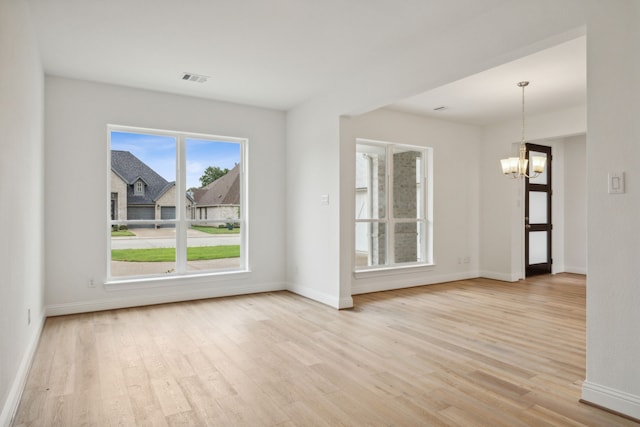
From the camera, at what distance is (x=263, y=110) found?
6.01 m

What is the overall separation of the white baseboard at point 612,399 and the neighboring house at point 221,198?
470 centimetres

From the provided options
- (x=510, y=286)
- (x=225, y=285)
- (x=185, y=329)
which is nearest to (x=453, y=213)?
(x=510, y=286)

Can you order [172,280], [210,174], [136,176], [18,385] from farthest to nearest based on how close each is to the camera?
1. [210,174]
2. [172,280]
3. [136,176]
4. [18,385]

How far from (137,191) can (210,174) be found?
102cm

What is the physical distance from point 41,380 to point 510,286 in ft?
20.6

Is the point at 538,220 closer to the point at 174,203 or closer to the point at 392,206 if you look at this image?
the point at 392,206

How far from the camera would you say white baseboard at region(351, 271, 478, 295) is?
5.90 m

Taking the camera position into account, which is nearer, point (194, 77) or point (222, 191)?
point (194, 77)

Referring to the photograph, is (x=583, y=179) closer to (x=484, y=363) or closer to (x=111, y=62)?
(x=484, y=363)

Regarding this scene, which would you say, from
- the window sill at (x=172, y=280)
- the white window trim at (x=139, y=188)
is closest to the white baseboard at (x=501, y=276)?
the window sill at (x=172, y=280)

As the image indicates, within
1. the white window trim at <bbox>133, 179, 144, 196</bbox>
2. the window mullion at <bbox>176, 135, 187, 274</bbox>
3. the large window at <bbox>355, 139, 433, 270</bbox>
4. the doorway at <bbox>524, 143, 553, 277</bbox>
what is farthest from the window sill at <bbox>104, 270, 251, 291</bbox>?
the doorway at <bbox>524, 143, 553, 277</bbox>

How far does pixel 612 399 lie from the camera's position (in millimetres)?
2346

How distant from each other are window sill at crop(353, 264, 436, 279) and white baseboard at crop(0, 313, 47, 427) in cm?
386

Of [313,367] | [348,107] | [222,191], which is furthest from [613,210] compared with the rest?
[222,191]
